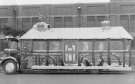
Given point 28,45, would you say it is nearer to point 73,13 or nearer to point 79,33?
point 79,33

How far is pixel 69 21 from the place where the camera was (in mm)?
6512

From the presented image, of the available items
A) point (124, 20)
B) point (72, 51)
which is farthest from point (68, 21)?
point (72, 51)

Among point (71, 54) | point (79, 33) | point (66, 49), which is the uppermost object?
point (79, 33)

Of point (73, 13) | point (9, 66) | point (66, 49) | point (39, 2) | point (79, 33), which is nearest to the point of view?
point (39, 2)

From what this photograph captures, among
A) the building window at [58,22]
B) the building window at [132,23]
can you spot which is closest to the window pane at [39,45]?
the building window at [58,22]

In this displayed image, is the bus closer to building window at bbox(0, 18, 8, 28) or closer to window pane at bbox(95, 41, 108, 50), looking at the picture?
window pane at bbox(95, 41, 108, 50)

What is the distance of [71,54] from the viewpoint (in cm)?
782

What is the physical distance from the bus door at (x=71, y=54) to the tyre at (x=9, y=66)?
1.78 m

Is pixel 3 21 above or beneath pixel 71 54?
above

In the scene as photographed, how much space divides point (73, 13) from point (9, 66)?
3.35 metres

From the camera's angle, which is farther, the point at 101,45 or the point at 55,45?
the point at 55,45

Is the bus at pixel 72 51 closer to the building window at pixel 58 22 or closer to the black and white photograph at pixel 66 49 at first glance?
the black and white photograph at pixel 66 49

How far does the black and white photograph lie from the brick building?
3 cm

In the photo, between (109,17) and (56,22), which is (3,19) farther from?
(109,17)
